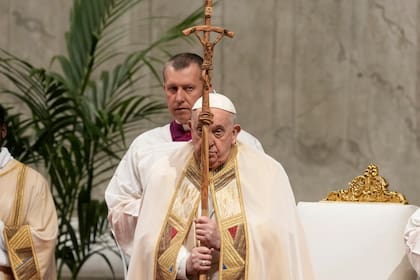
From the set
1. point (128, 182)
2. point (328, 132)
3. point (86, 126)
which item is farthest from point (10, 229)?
point (328, 132)

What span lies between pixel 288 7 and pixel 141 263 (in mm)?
4311

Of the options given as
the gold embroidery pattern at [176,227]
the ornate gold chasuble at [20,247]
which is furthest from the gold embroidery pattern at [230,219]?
the ornate gold chasuble at [20,247]

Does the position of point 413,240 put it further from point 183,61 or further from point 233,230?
point 183,61

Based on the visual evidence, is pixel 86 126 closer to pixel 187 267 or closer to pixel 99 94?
pixel 99 94

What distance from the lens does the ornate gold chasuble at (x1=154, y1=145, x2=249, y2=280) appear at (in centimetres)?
627

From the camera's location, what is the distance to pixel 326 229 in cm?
759

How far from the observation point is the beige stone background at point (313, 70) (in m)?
10.1

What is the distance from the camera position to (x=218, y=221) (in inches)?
251

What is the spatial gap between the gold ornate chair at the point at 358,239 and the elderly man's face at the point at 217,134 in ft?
4.28

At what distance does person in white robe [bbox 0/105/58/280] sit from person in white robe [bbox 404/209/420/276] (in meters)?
2.07

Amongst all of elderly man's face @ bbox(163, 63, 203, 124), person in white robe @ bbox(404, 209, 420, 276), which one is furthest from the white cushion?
elderly man's face @ bbox(163, 63, 203, 124)

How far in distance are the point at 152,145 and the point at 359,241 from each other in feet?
4.09

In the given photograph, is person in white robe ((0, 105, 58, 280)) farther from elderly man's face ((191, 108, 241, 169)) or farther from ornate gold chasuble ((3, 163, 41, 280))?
elderly man's face ((191, 108, 241, 169))

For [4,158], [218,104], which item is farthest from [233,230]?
[4,158]
